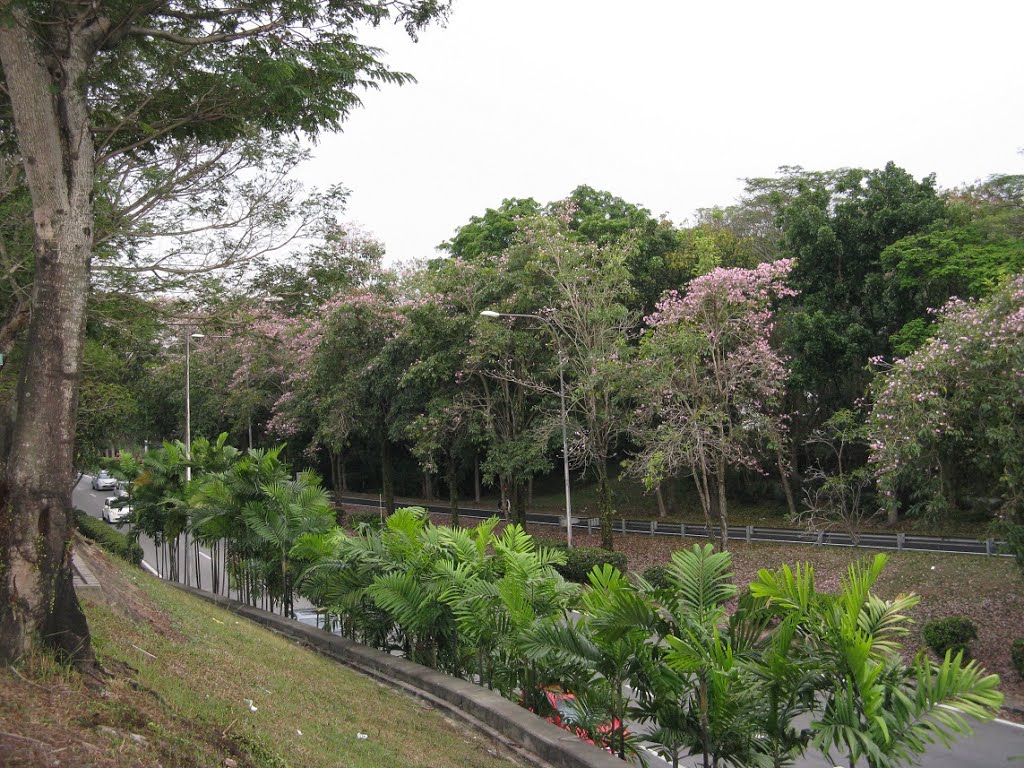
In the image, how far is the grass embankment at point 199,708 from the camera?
4.55 m

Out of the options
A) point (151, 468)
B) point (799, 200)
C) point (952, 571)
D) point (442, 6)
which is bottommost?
point (952, 571)

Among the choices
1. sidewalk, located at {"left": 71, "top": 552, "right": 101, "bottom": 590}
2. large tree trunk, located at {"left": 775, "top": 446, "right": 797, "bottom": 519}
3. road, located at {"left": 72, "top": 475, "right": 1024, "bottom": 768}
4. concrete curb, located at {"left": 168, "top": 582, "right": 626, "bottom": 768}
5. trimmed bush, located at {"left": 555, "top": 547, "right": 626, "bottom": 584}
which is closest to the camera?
concrete curb, located at {"left": 168, "top": 582, "right": 626, "bottom": 768}

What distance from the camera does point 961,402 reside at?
1565 cm

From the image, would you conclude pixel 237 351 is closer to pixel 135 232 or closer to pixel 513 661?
pixel 135 232

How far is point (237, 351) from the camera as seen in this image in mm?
37844

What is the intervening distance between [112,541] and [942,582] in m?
22.1

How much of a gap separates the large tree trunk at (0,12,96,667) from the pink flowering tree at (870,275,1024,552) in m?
13.9

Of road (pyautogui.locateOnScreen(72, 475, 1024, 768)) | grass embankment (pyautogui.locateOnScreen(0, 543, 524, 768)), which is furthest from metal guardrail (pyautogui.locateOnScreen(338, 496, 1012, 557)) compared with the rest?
grass embankment (pyautogui.locateOnScreen(0, 543, 524, 768))

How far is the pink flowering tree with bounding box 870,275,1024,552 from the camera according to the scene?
14.6 metres

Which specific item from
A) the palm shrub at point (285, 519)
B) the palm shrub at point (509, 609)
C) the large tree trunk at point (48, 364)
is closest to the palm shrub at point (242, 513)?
the palm shrub at point (285, 519)

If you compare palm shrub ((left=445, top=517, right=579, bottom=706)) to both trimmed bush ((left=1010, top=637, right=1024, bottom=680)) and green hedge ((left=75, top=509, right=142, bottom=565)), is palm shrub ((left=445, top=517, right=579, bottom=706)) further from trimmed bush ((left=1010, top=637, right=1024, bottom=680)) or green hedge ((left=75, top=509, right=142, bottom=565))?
green hedge ((left=75, top=509, right=142, bottom=565))

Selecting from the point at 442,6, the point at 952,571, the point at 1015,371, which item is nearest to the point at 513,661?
the point at 442,6

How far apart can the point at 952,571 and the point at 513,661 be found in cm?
1630

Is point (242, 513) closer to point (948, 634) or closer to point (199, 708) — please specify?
point (199, 708)
